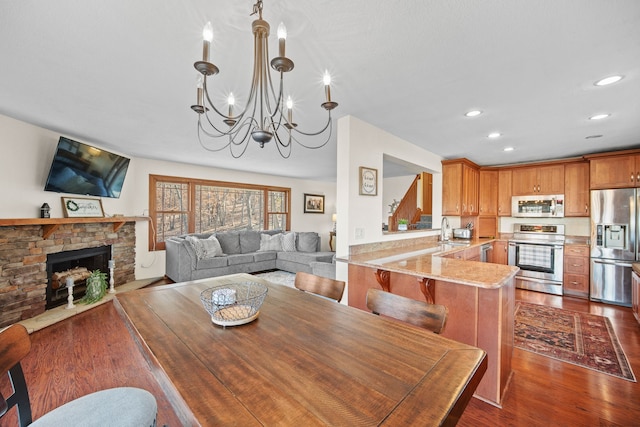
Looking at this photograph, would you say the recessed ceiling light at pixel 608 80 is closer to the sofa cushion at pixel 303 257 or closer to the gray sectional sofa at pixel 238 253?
the gray sectional sofa at pixel 238 253

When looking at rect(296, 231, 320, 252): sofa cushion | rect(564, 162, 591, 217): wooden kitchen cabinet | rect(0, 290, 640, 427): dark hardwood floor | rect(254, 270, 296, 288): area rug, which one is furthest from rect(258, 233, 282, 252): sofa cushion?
rect(564, 162, 591, 217): wooden kitchen cabinet

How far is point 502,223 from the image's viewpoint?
5.34m

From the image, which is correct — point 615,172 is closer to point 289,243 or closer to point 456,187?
point 456,187

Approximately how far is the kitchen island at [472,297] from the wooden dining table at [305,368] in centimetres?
90

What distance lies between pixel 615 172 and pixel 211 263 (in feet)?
21.4

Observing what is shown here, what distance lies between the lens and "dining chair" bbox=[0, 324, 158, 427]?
0.96m

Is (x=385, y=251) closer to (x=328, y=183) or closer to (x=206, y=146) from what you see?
(x=206, y=146)

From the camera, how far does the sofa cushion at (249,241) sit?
595 centimetres

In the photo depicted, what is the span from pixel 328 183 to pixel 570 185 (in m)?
5.80

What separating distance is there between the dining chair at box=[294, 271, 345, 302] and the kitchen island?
1.97ft

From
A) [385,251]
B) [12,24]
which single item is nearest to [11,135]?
[12,24]

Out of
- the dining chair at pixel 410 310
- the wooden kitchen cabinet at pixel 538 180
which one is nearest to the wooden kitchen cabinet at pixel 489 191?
the wooden kitchen cabinet at pixel 538 180

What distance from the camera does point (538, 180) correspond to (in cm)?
468

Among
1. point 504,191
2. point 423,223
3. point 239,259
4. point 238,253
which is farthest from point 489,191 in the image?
point 238,253
